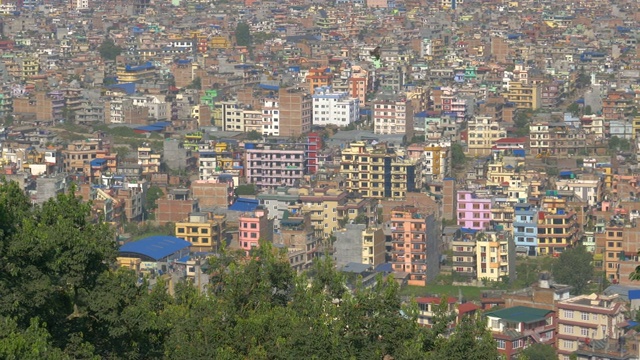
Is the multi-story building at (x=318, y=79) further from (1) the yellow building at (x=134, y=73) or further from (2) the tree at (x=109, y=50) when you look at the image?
(2) the tree at (x=109, y=50)

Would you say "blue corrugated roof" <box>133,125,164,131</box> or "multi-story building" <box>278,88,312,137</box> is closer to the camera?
"multi-story building" <box>278,88,312,137</box>

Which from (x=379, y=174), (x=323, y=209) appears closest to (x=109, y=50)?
(x=379, y=174)

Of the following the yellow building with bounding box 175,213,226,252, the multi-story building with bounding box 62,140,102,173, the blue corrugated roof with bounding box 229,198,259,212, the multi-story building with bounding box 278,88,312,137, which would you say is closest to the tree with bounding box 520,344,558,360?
the yellow building with bounding box 175,213,226,252

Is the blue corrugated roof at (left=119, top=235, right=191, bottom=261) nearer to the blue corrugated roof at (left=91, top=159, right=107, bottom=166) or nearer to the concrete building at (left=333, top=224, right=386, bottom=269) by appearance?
the concrete building at (left=333, top=224, right=386, bottom=269)

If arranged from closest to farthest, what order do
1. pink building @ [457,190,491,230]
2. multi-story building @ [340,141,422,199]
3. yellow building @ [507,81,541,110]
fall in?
pink building @ [457,190,491,230] < multi-story building @ [340,141,422,199] < yellow building @ [507,81,541,110]

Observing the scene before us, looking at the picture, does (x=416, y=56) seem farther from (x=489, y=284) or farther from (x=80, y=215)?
(x=80, y=215)

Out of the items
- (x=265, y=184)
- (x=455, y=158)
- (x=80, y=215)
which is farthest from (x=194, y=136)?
(x=80, y=215)

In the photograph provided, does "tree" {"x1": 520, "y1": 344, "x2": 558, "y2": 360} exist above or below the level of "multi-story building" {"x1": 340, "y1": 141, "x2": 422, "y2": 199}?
below
